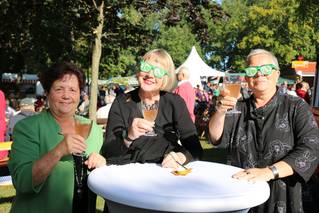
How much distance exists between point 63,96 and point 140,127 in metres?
0.48

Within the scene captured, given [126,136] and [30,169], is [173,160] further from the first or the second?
[30,169]

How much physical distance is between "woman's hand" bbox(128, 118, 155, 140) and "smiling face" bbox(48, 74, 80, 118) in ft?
1.25

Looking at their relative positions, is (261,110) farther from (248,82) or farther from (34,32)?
(34,32)

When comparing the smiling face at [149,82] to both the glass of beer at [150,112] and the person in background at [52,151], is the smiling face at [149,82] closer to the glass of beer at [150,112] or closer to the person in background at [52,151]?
the glass of beer at [150,112]

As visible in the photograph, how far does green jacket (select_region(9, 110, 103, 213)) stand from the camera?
244 cm

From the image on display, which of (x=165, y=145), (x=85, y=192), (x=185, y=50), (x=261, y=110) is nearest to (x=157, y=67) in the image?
(x=165, y=145)

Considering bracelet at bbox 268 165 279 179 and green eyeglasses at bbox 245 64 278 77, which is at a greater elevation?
green eyeglasses at bbox 245 64 278 77

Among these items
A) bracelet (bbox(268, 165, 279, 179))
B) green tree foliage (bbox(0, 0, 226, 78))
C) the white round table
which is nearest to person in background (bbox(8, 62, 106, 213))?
the white round table

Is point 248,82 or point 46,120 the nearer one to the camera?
point 46,120

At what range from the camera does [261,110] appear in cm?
293

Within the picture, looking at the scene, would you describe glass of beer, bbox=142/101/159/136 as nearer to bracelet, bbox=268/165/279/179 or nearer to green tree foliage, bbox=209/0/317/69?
bracelet, bbox=268/165/279/179

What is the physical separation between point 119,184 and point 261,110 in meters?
1.10

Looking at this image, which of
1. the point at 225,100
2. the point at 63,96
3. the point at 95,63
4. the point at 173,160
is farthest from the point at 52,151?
the point at 95,63

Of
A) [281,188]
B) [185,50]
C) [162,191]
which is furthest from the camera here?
[185,50]
